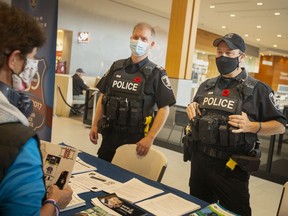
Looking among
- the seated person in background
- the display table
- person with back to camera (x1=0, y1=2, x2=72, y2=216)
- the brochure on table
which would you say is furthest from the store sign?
person with back to camera (x1=0, y1=2, x2=72, y2=216)

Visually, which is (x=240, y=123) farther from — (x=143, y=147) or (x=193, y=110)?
(x=143, y=147)

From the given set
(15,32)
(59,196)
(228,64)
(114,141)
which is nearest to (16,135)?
(15,32)

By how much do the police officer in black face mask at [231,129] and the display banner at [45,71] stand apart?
4.37 feet

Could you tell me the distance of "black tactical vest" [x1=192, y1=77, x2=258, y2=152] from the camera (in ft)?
6.32

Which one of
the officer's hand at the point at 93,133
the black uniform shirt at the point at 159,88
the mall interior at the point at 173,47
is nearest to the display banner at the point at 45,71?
the officer's hand at the point at 93,133

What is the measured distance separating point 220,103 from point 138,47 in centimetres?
85

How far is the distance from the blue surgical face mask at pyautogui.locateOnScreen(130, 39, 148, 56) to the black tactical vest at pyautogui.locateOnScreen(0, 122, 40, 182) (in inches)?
70.1

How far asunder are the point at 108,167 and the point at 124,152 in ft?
0.83

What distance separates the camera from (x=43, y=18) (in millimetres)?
2662

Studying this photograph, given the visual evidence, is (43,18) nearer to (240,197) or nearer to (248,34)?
(240,197)

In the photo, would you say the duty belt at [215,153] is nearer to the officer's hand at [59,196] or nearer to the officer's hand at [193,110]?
the officer's hand at [193,110]

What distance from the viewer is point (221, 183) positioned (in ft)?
6.42

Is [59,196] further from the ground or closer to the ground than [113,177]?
further from the ground

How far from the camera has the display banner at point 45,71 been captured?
2615 mm
